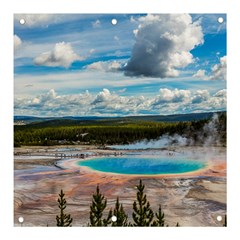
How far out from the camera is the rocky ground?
351 centimetres

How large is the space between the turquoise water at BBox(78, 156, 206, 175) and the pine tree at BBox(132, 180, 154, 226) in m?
0.16

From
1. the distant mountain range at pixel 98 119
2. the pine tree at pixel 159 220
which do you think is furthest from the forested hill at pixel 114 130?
the pine tree at pixel 159 220

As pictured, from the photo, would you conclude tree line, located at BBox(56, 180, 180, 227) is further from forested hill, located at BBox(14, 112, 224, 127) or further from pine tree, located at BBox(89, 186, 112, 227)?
forested hill, located at BBox(14, 112, 224, 127)

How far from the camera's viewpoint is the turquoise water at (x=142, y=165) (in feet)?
11.7

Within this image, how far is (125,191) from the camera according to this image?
3.54 m

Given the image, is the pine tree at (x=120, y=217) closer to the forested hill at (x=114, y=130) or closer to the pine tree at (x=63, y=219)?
the pine tree at (x=63, y=219)

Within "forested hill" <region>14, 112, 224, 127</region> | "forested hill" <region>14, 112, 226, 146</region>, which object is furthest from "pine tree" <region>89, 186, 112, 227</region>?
"forested hill" <region>14, 112, 224, 127</region>

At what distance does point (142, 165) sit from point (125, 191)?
26 cm

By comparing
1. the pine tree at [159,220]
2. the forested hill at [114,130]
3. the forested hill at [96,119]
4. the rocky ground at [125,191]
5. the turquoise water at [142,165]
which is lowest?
the pine tree at [159,220]

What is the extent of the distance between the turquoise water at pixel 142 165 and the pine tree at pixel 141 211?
0.16 metres

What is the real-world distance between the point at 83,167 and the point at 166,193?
28.0 inches
